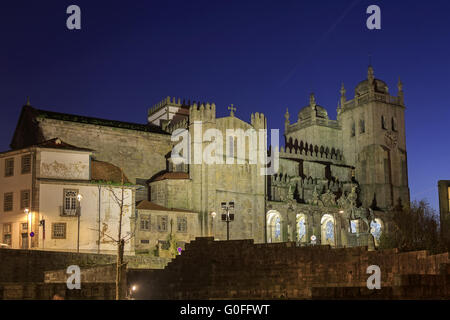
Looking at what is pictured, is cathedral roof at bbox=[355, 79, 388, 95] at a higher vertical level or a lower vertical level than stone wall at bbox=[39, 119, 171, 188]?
higher

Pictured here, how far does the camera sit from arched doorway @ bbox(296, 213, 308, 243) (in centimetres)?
7724

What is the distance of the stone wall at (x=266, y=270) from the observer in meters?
31.0

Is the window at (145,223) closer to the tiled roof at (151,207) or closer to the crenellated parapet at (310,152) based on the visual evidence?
the tiled roof at (151,207)

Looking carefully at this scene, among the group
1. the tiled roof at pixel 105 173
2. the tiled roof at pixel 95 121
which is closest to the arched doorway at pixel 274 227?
the tiled roof at pixel 95 121

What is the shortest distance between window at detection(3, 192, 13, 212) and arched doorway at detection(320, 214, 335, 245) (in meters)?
42.4

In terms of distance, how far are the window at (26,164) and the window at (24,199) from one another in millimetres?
1635

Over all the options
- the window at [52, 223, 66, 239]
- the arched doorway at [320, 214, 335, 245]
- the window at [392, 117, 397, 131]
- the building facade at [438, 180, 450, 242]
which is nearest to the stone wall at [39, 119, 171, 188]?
the window at [52, 223, 66, 239]

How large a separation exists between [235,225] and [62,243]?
75.5ft

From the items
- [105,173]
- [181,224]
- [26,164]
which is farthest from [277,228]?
[26,164]

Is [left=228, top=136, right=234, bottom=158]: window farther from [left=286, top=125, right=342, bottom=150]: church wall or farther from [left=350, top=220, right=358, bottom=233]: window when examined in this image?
[left=286, top=125, right=342, bottom=150]: church wall

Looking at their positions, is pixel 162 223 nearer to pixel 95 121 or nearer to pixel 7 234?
pixel 95 121
